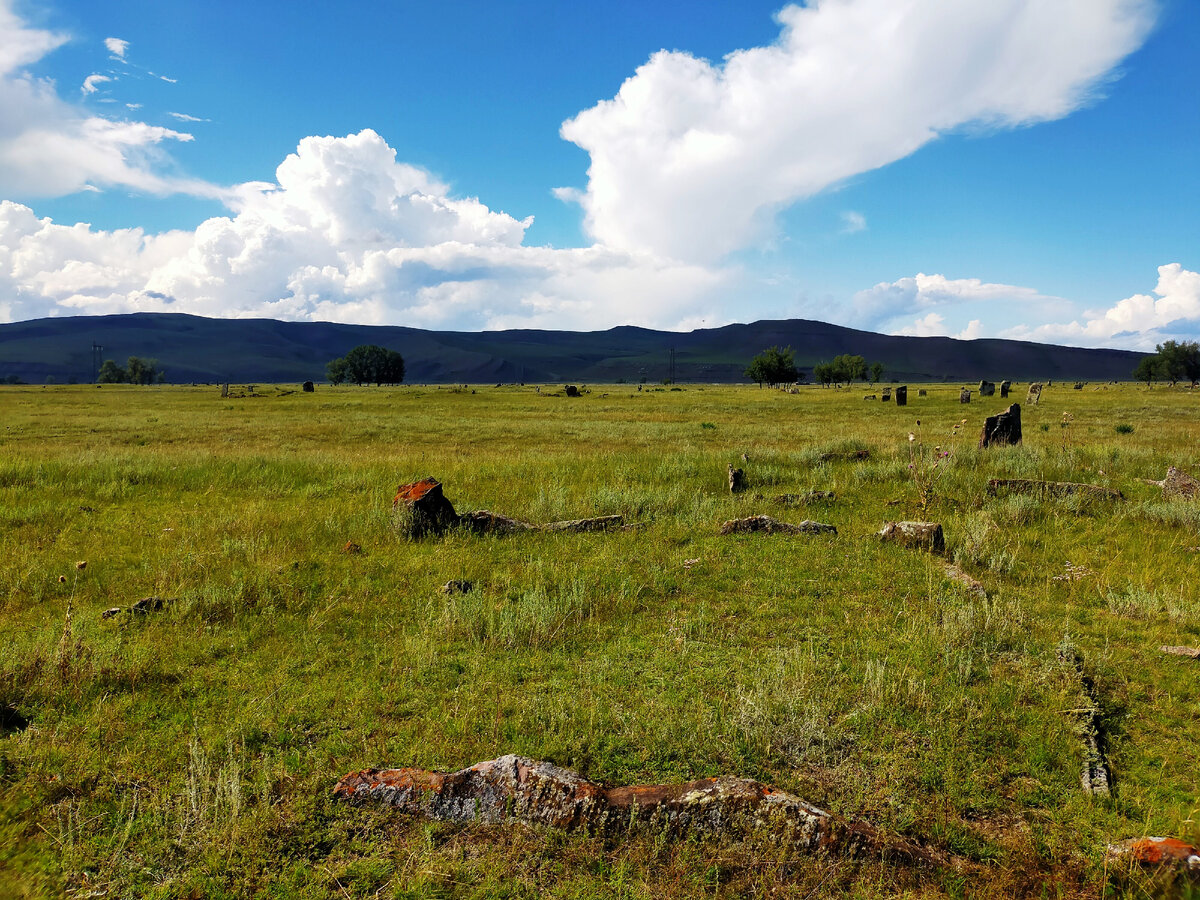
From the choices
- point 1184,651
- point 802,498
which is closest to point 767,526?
point 802,498

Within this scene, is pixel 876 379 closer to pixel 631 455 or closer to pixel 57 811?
pixel 631 455

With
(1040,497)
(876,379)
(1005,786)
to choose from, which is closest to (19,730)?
(1005,786)

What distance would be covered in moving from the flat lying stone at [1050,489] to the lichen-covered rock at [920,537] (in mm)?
4604

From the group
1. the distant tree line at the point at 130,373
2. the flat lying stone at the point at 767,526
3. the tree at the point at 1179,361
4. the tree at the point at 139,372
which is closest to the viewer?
the flat lying stone at the point at 767,526

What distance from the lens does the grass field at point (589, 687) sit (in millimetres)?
3855

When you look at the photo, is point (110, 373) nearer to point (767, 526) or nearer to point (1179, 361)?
point (767, 526)

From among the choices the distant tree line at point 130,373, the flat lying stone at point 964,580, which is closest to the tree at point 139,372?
the distant tree line at point 130,373

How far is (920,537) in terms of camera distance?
9891mm

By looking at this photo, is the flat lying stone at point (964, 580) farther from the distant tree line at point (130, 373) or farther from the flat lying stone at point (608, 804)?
the distant tree line at point (130, 373)

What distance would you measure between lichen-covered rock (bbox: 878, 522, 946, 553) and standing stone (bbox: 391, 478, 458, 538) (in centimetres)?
753

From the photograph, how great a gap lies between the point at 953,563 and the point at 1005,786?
5.43 meters

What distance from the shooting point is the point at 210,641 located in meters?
6.73

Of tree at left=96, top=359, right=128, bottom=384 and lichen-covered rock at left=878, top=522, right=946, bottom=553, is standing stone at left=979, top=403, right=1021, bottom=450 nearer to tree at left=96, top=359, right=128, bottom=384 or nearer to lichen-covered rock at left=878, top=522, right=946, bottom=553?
lichen-covered rock at left=878, top=522, right=946, bottom=553

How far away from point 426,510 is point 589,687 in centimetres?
624
